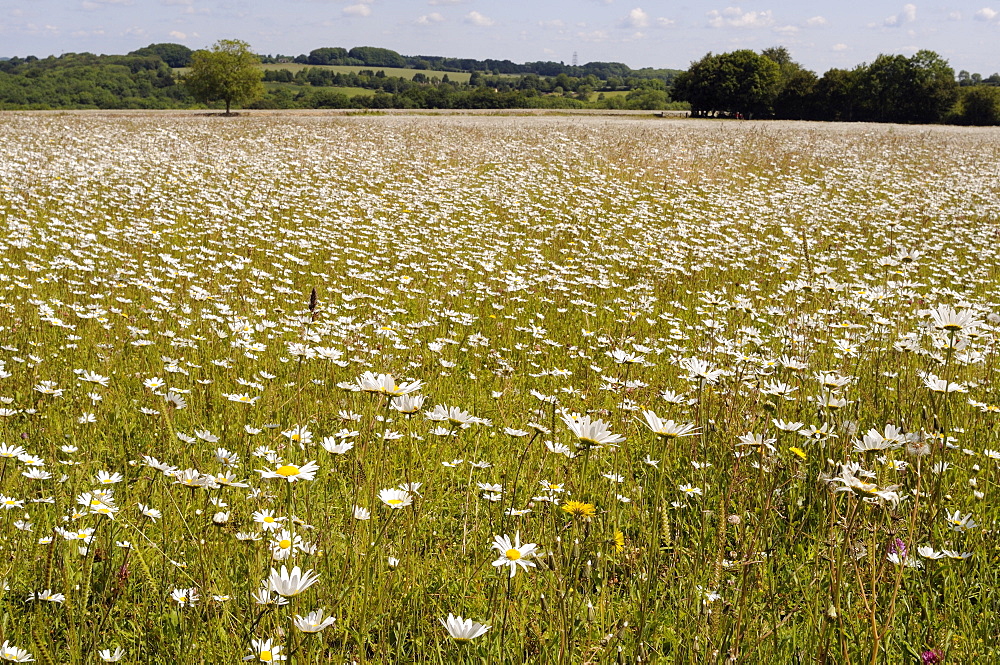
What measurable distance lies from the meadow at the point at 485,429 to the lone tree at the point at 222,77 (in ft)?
124

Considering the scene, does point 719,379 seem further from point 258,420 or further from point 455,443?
point 258,420

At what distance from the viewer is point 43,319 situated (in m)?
5.09

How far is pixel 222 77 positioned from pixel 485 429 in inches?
1977

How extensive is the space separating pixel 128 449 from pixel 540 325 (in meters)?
3.56

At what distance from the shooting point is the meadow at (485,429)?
7.04 feet

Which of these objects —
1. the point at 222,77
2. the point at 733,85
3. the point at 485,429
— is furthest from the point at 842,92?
the point at 485,429

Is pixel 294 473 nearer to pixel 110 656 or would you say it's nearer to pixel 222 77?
pixel 110 656

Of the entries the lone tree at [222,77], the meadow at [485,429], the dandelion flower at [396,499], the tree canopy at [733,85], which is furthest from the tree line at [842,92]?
the dandelion flower at [396,499]

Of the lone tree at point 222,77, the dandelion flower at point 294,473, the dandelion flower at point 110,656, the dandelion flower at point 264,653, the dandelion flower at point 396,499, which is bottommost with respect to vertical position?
the dandelion flower at point 110,656

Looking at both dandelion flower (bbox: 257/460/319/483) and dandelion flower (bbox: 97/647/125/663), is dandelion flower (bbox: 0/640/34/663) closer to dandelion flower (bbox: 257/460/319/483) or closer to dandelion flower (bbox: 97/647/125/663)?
dandelion flower (bbox: 97/647/125/663)

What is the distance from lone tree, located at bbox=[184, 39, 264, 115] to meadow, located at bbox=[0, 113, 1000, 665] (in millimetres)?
Answer: 37813

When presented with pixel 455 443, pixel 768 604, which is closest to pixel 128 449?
pixel 455 443

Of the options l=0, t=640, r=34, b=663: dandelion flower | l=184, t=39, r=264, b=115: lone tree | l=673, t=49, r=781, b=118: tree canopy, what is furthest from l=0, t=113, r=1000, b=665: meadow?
l=673, t=49, r=781, b=118: tree canopy

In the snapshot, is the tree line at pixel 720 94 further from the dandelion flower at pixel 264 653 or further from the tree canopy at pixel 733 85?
the dandelion flower at pixel 264 653
